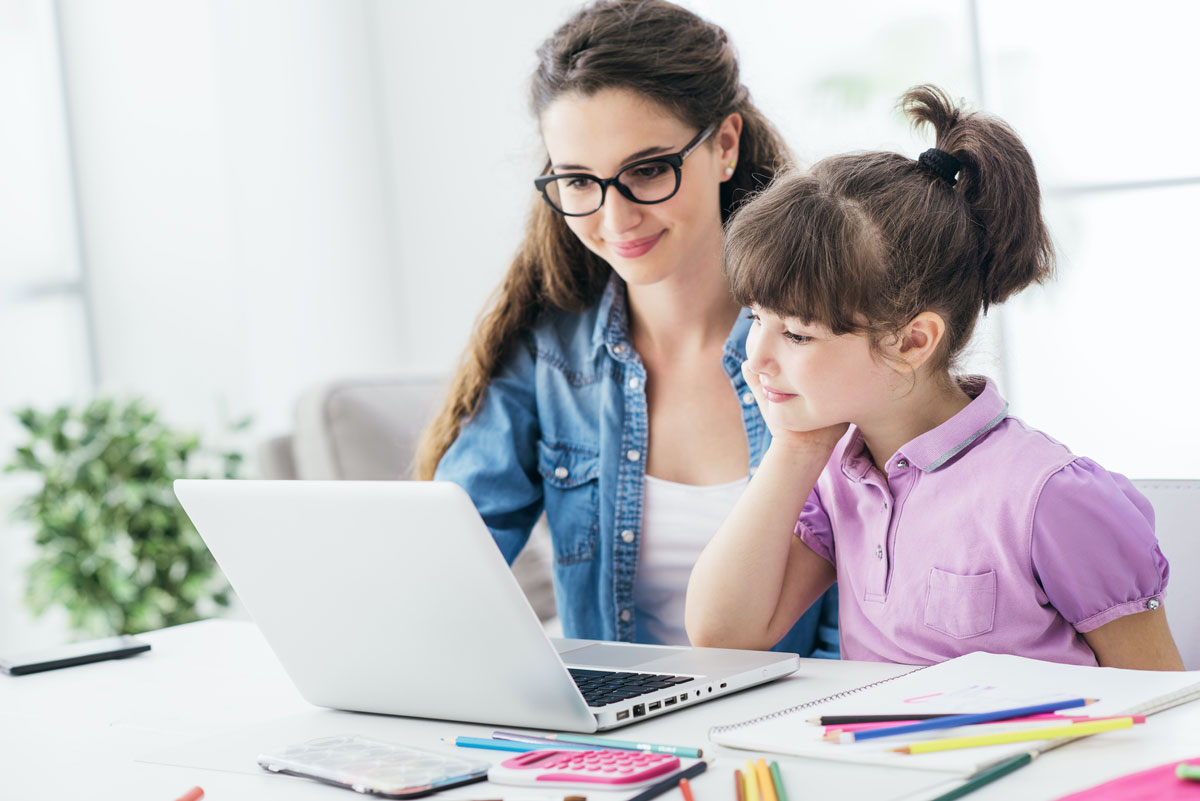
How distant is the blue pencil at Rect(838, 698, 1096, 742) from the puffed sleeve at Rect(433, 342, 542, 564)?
0.82m

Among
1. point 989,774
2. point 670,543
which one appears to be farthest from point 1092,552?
point 670,543

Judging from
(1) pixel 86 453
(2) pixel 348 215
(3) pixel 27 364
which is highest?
(2) pixel 348 215

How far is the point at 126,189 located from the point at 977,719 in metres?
3.07

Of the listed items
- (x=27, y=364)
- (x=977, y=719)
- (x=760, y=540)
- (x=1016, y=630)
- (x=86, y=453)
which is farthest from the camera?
(x=27, y=364)

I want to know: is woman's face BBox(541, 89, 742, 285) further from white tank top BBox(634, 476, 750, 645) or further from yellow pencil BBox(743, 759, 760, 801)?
yellow pencil BBox(743, 759, 760, 801)

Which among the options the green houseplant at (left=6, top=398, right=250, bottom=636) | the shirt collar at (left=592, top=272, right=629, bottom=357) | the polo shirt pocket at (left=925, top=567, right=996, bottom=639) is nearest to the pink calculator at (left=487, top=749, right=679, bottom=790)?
the polo shirt pocket at (left=925, top=567, right=996, bottom=639)

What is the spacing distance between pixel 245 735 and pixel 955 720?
1.67ft

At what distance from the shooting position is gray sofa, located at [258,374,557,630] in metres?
2.04

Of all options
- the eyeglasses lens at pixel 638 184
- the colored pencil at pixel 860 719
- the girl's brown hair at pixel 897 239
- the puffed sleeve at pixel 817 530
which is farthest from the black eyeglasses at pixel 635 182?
the colored pencil at pixel 860 719

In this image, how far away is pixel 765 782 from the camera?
67 centimetres

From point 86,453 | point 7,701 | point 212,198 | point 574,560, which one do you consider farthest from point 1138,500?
point 212,198

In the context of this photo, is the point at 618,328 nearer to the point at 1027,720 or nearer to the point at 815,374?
the point at 815,374

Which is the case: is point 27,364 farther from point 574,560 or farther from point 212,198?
point 574,560

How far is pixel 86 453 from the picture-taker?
2885mm
